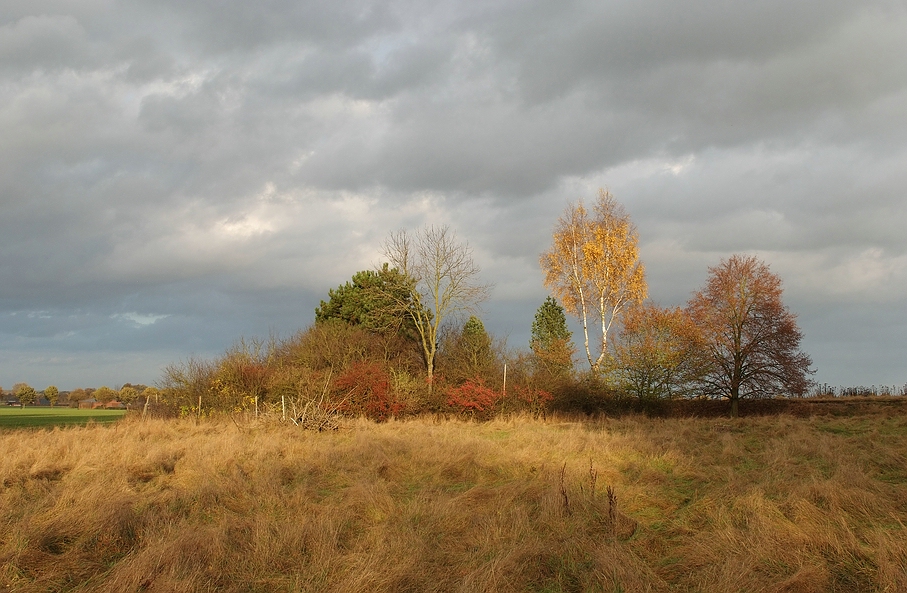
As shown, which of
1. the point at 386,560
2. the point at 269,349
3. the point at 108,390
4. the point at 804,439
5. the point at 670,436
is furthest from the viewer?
the point at 108,390

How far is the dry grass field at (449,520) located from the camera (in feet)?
17.6

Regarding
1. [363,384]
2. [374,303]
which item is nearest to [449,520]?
[363,384]

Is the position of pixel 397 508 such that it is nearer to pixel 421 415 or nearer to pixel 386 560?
pixel 386 560

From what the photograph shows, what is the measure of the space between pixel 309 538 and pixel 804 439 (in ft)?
43.1

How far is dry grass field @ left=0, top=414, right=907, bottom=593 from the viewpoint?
5.35 meters

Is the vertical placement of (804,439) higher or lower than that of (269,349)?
lower

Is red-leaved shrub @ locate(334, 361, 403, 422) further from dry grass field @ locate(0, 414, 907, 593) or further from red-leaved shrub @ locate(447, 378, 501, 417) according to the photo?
dry grass field @ locate(0, 414, 907, 593)

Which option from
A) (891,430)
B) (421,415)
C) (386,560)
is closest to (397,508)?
(386,560)

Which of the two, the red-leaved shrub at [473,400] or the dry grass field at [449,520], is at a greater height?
the red-leaved shrub at [473,400]

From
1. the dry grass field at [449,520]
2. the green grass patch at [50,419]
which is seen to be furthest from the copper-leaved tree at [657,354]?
the green grass patch at [50,419]

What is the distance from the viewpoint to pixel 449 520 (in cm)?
704

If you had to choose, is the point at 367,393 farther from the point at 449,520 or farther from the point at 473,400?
the point at 449,520

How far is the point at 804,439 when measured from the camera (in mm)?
14805

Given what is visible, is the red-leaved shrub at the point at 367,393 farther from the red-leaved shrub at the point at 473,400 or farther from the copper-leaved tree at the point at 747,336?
the copper-leaved tree at the point at 747,336
